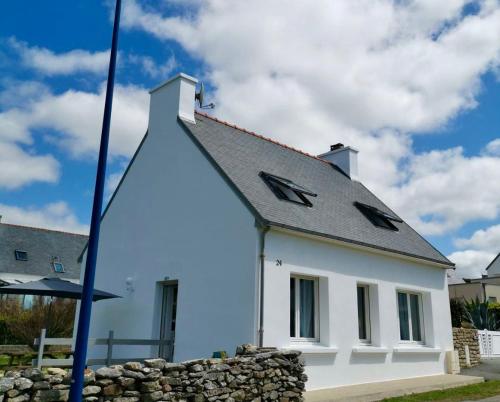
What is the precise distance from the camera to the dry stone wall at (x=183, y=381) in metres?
6.00

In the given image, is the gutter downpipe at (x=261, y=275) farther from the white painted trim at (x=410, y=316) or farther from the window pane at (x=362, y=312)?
the white painted trim at (x=410, y=316)

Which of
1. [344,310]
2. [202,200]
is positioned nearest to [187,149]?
[202,200]

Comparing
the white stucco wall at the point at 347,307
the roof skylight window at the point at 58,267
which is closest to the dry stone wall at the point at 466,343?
the white stucco wall at the point at 347,307

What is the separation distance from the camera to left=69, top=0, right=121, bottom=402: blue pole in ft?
17.3

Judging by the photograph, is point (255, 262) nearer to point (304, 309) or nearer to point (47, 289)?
point (304, 309)

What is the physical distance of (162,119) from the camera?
1351cm

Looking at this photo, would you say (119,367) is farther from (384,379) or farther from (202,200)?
(384,379)

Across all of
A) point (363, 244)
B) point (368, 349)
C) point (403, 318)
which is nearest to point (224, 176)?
point (363, 244)

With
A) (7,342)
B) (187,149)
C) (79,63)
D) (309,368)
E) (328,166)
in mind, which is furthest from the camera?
(7,342)

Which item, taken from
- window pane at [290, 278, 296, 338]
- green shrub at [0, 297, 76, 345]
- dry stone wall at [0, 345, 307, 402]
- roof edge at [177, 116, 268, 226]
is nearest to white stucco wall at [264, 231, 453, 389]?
window pane at [290, 278, 296, 338]

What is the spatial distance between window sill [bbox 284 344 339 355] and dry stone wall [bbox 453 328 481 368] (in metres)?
7.60

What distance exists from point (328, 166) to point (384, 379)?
26.7 ft

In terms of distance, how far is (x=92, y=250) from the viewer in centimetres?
559

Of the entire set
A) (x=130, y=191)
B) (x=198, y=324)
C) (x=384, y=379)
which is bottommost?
(x=384, y=379)
